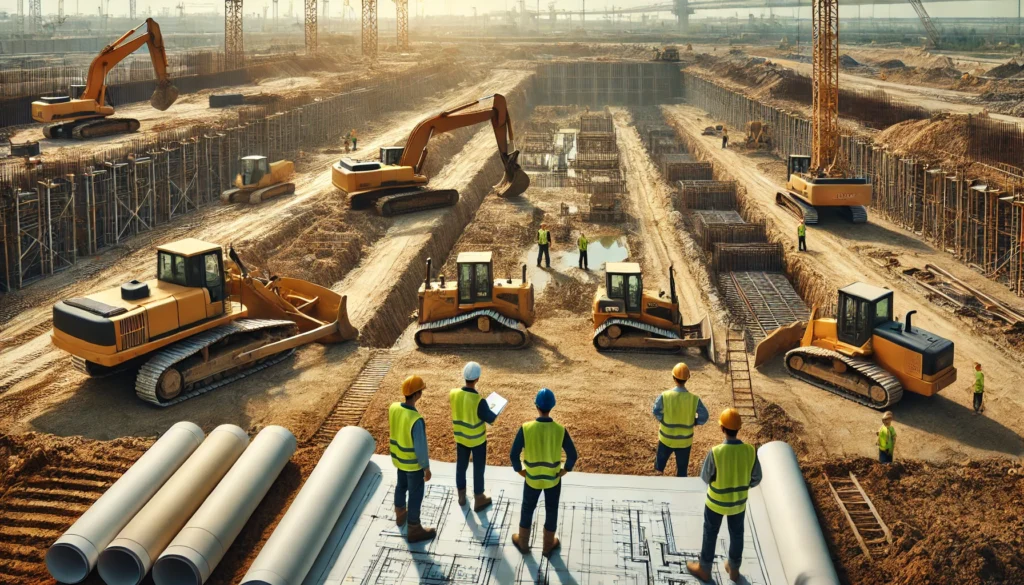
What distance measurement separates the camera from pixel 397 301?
960 inches

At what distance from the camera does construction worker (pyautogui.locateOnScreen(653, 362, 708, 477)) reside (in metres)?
11.0

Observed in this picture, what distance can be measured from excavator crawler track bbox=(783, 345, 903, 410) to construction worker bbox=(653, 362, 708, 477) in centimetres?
616

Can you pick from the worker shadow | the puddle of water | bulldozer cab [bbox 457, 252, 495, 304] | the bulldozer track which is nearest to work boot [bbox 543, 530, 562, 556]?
the bulldozer track

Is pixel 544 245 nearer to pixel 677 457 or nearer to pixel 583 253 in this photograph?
pixel 583 253

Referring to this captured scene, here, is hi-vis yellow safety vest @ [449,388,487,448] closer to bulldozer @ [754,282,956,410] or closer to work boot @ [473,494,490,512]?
work boot @ [473,494,490,512]

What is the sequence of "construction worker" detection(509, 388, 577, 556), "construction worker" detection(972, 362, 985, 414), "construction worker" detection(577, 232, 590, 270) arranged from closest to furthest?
"construction worker" detection(509, 388, 577, 556)
"construction worker" detection(972, 362, 985, 414)
"construction worker" detection(577, 232, 590, 270)

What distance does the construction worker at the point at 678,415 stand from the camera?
11.0 meters

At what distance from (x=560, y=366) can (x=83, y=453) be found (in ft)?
28.9

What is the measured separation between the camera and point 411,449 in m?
9.67

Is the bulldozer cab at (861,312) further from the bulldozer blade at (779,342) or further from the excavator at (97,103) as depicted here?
the excavator at (97,103)

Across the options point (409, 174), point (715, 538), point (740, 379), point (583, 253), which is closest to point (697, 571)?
point (715, 538)

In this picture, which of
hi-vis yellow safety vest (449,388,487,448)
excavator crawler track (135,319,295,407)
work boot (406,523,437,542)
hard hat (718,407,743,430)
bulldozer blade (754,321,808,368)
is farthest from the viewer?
bulldozer blade (754,321,808,368)

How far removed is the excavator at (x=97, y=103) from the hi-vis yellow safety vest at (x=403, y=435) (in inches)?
1267

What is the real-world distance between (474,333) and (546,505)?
9990 mm
